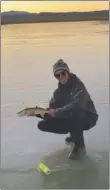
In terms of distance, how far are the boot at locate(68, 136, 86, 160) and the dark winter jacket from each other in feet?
1.03

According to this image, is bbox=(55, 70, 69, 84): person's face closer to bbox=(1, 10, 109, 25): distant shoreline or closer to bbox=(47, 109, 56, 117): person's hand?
bbox=(47, 109, 56, 117): person's hand

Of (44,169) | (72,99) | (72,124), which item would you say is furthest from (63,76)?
(44,169)

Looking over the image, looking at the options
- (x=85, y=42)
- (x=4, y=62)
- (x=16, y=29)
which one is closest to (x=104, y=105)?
(x=4, y=62)

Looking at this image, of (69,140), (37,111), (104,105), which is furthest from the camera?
(104,105)

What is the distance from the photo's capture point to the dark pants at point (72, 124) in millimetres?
4168

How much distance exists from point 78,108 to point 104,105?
6.12 feet

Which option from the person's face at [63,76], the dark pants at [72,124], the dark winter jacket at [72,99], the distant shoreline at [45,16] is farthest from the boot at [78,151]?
the distant shoreline at [45,16]

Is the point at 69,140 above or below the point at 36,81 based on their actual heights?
below

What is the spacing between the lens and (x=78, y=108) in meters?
4.09

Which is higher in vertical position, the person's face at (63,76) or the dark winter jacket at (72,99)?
the person's face at (63,76)

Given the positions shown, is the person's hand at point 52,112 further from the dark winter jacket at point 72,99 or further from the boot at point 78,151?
the boot at point 78,151

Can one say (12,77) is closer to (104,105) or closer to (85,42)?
(104,105)

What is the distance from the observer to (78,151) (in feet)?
13.8

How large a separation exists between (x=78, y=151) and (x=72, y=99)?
0.55 meters
